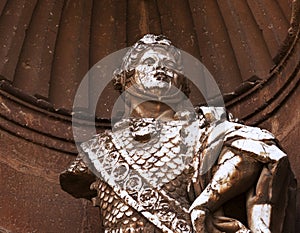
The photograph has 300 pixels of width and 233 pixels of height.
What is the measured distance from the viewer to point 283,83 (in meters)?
5.62

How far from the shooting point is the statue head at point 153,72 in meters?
5.21

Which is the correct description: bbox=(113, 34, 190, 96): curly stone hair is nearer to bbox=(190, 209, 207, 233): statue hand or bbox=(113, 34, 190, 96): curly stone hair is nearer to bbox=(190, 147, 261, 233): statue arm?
bbox=(190, 147, 261, 233): statue arm

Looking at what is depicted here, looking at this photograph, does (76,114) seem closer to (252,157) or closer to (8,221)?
(8,221)

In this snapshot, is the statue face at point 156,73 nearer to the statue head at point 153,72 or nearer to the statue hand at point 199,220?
the statue head at point 153,72

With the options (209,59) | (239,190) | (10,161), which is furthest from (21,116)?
(239,190)

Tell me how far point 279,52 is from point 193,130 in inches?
28.1

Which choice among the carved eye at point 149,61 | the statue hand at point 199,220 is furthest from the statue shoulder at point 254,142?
the carved eye at point 149,61

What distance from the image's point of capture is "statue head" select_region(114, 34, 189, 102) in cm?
521

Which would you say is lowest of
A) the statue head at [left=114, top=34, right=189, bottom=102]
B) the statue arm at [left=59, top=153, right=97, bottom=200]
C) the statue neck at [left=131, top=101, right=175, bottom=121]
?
the statue arm at [left=59, top=153, right=97, bottom=200]

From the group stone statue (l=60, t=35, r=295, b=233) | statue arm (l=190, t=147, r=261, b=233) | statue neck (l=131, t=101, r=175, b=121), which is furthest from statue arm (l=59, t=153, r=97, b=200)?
statue arm (l=190, t=147, r=261, b=233)

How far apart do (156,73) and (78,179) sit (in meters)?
0.43

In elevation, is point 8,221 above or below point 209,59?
A: below

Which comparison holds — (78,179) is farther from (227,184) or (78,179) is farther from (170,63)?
(227,184)

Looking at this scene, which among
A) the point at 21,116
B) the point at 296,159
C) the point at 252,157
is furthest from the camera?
the point at 21,116
